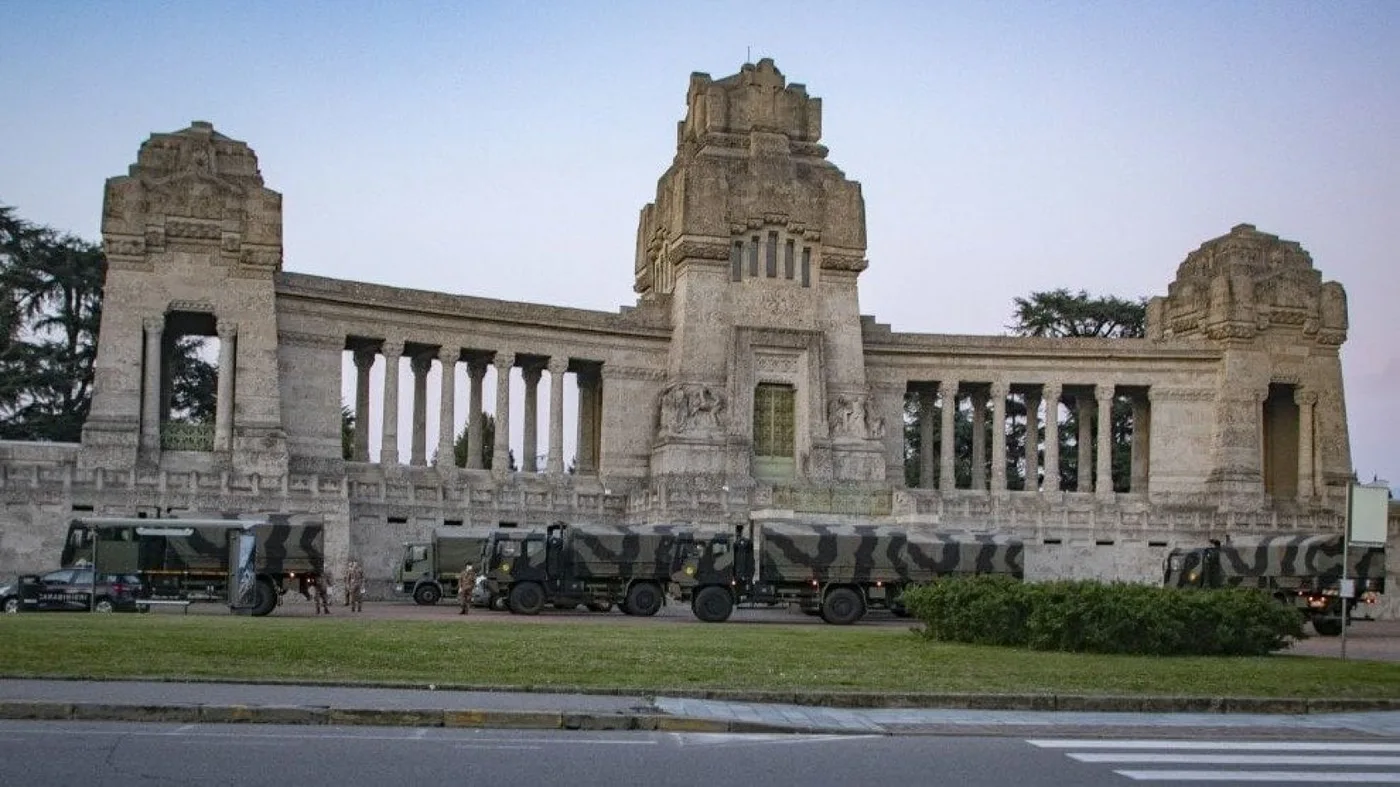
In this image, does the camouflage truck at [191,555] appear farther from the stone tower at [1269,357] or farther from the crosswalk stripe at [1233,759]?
the stone tower at [1269,357]

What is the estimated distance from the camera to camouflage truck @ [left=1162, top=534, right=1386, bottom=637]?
53906 mm

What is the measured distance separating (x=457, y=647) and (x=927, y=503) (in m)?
43.7

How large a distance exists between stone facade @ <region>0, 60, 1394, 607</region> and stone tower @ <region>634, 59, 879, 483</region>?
0.12 metres

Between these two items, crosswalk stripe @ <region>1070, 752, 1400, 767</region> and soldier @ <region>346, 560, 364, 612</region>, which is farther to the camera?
soldier @ <region>346, 560, 364, 612</region>

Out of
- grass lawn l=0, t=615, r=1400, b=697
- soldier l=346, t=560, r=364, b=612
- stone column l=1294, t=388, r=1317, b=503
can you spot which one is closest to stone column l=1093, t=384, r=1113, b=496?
stone column l=1294, t=388, r=1317, b=503

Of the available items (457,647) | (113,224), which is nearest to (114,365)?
(113,224)

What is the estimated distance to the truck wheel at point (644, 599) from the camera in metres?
54.1

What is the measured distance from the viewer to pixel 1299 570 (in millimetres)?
56031

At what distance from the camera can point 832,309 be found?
79.8 m

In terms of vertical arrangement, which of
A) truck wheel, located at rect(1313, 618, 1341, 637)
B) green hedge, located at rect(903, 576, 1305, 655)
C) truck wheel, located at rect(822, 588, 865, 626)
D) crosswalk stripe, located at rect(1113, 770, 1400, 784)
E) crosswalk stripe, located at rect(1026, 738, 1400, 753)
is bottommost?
truck wheel, located at rect(1313, 618, 1341, 637)

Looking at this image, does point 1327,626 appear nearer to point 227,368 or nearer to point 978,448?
point 978,448

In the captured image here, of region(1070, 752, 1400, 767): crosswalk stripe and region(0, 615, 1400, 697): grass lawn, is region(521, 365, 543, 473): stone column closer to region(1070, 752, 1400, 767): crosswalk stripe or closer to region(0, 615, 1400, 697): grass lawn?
region(0, 615, 1400, 697): grass lawn

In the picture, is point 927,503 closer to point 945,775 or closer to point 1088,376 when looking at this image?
point 1088,376

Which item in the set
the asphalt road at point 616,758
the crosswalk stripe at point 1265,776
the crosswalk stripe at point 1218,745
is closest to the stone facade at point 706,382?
the asphalt road at point 616,758
